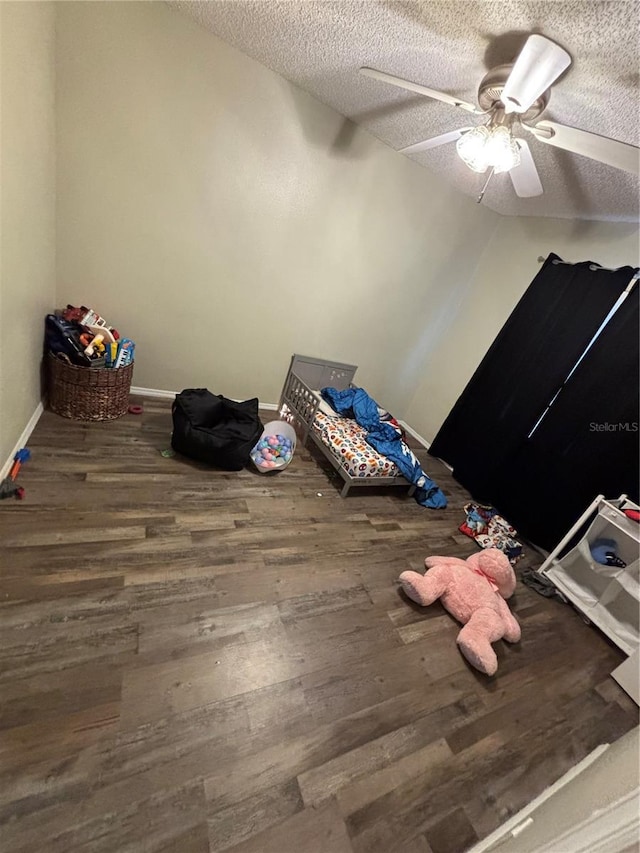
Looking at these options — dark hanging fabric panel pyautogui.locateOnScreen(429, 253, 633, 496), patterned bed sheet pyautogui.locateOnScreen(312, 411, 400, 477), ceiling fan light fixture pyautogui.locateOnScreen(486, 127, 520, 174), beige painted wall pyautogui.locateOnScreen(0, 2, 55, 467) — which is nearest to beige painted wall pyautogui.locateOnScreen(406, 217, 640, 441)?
dark hanging fabric panel pyautogui.locateOnScreen(429, 253, 633, 496)

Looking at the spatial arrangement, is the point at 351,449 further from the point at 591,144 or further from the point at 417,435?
the point at 591,144

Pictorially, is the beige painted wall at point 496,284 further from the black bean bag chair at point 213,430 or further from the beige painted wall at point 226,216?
the black bean bag chair at point 213,430

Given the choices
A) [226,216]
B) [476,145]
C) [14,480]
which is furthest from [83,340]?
[476,145]

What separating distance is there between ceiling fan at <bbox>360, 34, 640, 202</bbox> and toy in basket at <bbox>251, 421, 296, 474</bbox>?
1.83 metres

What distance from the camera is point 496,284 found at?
322 cm

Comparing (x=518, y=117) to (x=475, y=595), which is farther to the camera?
(x=475, y=595)

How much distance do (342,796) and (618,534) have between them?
208 centimetres

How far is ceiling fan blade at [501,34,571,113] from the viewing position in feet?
3.53

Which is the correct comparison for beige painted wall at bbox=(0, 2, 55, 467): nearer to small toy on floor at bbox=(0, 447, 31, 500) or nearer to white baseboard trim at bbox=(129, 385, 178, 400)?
small toy on floor at bbox=(0, 447, 31, 500)

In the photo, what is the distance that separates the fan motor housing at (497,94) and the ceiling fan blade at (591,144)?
0.13 meters

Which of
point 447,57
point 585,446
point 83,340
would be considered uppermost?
point 447,57

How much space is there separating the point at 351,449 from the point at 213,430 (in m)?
0.95

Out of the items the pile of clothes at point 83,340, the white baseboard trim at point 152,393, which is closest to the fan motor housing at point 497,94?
the pile of clothes at point 83,340

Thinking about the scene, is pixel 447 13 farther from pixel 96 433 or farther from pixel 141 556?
pixel 96 433
